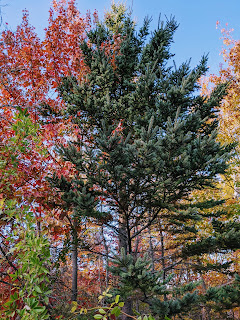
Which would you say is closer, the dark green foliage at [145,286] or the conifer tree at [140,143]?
the dark green foliage at [145,286]

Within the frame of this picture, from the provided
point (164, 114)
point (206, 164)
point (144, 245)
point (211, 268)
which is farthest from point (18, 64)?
point (144, 245)

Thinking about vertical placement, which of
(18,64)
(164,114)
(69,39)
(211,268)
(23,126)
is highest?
(69,39)

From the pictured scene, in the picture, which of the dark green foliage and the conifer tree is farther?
the conifer tree

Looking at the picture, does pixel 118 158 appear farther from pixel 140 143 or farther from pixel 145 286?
pixel 145 286

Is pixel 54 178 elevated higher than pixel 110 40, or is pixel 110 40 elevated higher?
pixel 110 40

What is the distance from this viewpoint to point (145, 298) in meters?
4.63

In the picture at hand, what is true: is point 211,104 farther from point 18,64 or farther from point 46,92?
point 18,64

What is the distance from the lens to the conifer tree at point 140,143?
492cm

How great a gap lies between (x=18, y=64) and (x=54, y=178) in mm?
4268

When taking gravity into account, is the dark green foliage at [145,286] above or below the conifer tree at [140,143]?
below

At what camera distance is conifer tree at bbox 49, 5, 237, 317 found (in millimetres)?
4918

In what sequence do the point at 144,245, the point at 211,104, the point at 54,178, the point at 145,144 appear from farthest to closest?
the point at 144,245 < the point at 211,104 < the point at 54,178 < the point at 145,144

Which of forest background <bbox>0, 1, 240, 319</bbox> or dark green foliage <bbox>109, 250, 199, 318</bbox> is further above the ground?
forest background <bbox>0, 1, 240, 319</bbox>

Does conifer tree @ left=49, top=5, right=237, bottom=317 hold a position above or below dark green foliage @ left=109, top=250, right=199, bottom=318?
above
